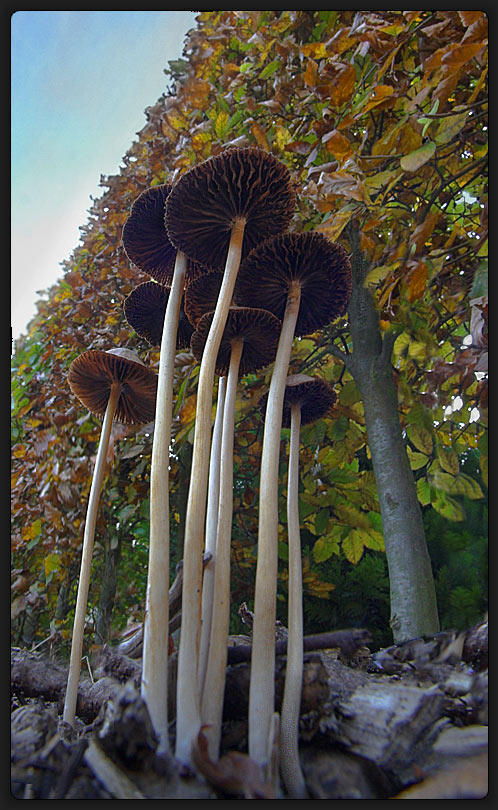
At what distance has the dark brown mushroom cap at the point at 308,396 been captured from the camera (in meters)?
1.16

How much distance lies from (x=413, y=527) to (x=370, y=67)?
4.43ft

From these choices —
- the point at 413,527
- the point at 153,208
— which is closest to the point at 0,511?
the point at 153,208

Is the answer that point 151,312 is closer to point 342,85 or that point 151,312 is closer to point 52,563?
point 342,85

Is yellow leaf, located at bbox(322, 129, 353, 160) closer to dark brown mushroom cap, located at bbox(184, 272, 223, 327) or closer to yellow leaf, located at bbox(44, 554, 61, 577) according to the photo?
dark brown mushroom cap, located at bbox(184, 272, 223, 327)

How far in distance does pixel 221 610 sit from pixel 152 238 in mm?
887

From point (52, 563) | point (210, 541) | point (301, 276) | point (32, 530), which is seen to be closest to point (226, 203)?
point (301, 276)

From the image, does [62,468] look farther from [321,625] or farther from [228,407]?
[321,625]

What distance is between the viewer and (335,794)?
690 mm

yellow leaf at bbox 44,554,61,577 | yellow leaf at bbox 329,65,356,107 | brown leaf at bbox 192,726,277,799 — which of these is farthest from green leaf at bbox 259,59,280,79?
yellow leaf at bbox 44,554,61,577

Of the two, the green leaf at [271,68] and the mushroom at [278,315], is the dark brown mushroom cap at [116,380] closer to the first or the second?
the mushroom at [278,315]

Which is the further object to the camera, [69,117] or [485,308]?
[69,117]

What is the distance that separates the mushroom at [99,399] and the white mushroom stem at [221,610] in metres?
0.30

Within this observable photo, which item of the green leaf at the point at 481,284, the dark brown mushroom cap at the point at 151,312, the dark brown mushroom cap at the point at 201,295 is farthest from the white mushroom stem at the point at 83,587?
the green leaf at the point at 481,284

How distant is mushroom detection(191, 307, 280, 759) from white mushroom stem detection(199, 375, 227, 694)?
3 centimetres
